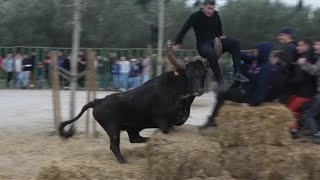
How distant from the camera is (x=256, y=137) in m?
6.06

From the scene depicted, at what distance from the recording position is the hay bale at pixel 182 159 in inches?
230

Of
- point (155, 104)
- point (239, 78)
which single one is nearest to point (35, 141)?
point (155, 104)

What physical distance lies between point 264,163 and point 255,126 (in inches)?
17.2

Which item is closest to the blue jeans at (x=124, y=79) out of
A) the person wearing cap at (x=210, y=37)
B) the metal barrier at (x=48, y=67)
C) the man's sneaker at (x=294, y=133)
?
the metal barrier at (x=48, y=67)

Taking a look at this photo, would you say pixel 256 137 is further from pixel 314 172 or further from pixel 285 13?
pixel 285 13

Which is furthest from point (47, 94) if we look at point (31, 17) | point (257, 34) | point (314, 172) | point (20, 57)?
point (314, 172)

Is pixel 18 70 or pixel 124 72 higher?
pixel 124 72

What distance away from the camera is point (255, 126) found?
19.8 feet

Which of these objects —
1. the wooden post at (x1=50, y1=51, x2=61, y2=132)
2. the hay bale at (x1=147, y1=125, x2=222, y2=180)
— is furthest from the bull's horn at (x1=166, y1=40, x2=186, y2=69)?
the wooden post at (x1=50, y1=51, x2=61, y2=132)

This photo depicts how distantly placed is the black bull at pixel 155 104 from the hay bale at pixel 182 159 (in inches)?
20.6

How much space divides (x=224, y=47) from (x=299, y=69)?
3.45 feet

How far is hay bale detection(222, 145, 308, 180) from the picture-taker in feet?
19.6

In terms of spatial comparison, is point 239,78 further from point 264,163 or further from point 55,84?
point 55,84

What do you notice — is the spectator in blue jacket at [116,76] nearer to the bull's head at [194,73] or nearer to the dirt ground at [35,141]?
the dirt ground at [35,141]
